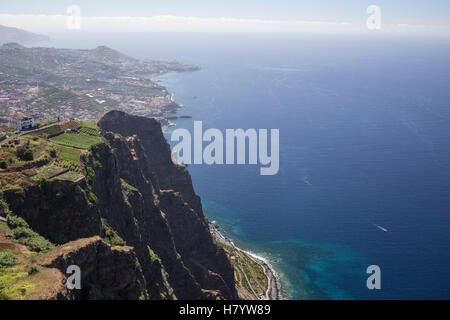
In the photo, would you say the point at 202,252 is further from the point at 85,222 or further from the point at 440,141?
the point at 440,141

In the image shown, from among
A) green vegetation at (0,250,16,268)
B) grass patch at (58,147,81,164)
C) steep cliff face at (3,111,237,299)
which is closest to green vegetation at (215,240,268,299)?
steep cliff face at (3,111,237,299)

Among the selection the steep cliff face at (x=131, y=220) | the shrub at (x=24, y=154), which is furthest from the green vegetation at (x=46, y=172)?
the shrub at (x=24, y=154)

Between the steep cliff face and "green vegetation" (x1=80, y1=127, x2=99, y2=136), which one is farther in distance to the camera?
"green vegetation" (x1=80, y1=127, x2=99, y2=136)

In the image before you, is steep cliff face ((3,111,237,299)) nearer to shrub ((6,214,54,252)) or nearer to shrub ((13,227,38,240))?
shrub ((6,214,54,252))

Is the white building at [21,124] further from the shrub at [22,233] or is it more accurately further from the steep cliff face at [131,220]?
the shrub at [22,233]

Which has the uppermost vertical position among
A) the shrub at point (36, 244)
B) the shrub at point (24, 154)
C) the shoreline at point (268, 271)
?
the shrub at point (24, 154)
